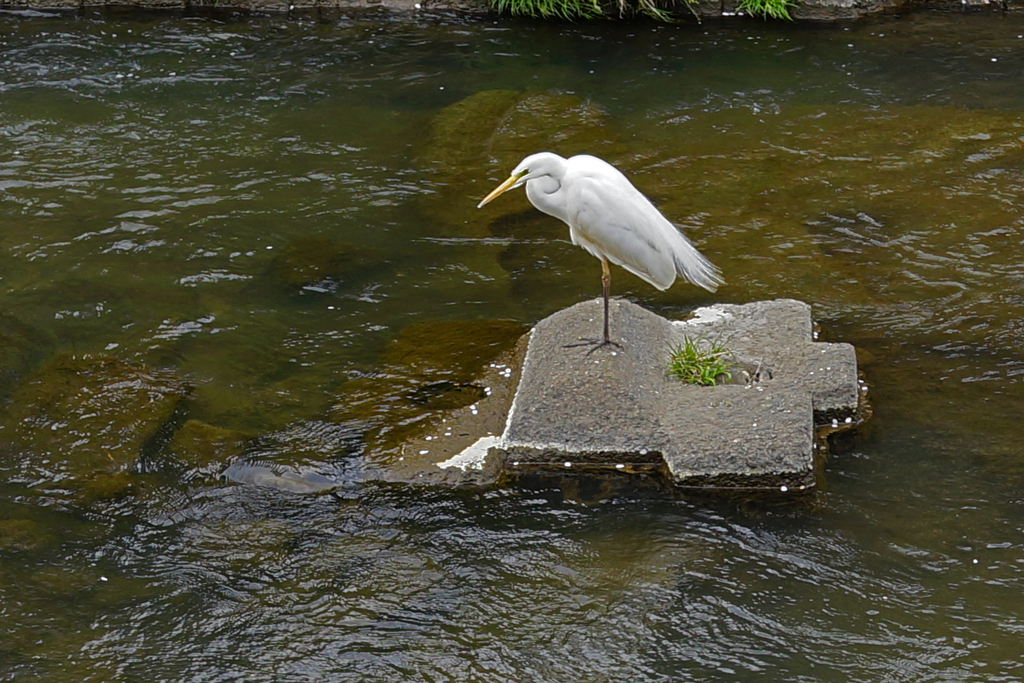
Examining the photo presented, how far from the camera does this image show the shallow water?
371 centimetres

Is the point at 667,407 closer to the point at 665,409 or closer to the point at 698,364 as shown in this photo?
the point at 665,409

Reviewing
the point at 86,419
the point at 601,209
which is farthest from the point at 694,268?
the point at 86,419

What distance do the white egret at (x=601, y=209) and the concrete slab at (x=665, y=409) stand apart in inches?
8.9

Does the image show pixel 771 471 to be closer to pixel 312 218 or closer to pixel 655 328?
pixel 655 328

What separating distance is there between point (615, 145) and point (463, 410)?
11.4 ft

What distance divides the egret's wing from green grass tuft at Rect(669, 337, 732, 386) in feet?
1.22

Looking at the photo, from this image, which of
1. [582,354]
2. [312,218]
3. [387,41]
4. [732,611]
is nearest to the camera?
[732,611]

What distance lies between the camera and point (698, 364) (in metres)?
4.79

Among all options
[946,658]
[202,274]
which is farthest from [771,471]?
[202,274]

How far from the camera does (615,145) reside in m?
7.66

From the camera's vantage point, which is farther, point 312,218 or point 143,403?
point 312,218

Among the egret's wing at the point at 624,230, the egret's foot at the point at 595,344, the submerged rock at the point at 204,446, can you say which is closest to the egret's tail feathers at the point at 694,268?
the egret's wing at the point at 624,230

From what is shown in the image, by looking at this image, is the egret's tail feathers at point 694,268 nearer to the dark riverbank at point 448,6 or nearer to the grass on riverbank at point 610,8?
the grass on riverbank at point 610,8

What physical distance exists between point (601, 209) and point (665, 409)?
956 millimetres
